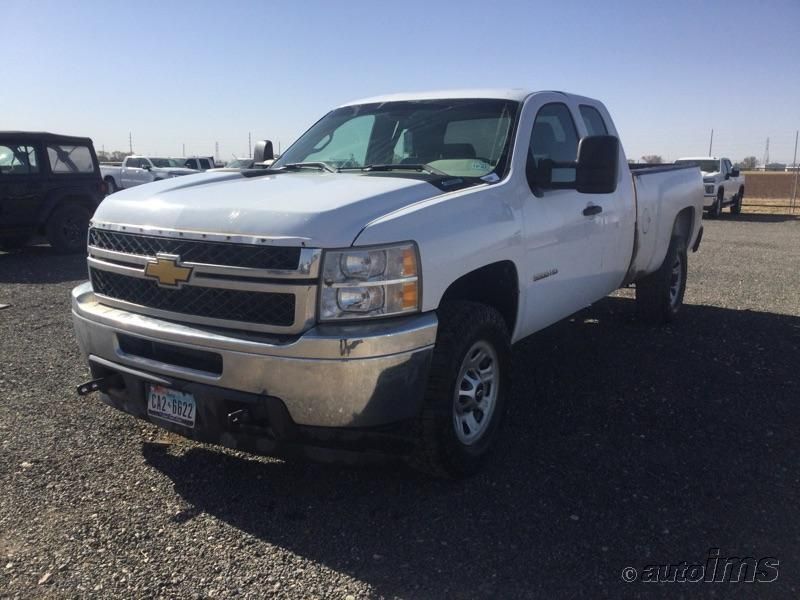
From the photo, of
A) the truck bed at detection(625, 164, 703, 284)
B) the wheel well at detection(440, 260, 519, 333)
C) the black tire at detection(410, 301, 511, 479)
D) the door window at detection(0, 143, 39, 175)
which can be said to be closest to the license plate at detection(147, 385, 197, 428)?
the black tire at detection(410, 301, 511, 479)

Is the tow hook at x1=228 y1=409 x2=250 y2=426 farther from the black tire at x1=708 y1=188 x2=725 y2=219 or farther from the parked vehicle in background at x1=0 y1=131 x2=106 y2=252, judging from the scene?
the black tire at x1=708 y1=188 x2=725 y2=219

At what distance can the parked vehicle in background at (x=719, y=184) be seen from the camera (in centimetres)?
2119

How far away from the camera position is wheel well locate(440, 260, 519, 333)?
3693 millimetres

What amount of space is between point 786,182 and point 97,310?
42314 mm

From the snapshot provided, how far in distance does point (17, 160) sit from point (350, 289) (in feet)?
34.2

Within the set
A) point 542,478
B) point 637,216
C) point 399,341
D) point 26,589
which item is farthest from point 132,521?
point 637,216

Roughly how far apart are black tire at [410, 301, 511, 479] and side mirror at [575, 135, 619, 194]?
97 centimetres

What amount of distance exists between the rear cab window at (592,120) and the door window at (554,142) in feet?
1.08

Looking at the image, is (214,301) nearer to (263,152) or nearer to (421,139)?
(421,139)

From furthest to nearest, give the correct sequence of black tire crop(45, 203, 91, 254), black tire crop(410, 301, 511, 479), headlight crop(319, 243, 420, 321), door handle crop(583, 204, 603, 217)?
1. black tire crop(45, 203, 91, 254)
2. door handle crop(583, 204, 603, 217)
3. black tire crop(410, 301, 511, 479)
4. headlight crop(319, 243, 420, 321)

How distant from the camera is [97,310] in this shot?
3.48 meters

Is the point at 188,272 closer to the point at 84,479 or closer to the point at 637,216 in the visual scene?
the point at 84,479

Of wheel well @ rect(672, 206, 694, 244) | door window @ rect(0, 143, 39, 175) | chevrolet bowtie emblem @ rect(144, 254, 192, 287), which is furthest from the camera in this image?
door window @ rect(0, 143, 39, 175)

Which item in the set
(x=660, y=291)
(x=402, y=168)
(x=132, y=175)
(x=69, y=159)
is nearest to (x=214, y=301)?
(x=402, y=168)
